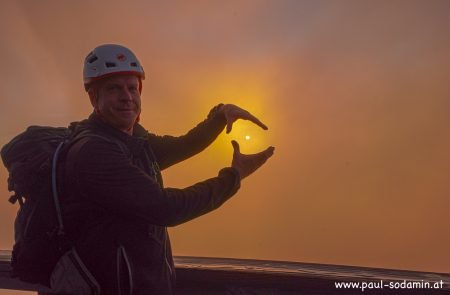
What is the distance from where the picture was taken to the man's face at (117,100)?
2205 millimetres

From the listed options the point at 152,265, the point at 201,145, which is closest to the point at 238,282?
the point at 201,145

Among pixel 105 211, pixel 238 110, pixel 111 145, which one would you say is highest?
pixel 238 110

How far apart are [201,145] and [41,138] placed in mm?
1495

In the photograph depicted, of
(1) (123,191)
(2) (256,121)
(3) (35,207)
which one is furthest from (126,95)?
(2) (256,121)

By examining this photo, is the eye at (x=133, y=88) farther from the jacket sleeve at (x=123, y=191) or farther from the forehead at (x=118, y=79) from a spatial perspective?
the jacket sleeve at (x=123, y=191)

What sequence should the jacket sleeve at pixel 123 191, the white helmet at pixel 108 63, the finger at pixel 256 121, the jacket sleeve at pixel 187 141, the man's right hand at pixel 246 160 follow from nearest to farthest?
the jacket sleeve at pixel 123 191 → the man's right hand at pixel 246 160 → the white helmet at pixel 108 63 → the finger at pixel 256 121 → the jacket sleeve at pixel 187 141

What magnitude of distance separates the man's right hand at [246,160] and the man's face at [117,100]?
2.32 feet

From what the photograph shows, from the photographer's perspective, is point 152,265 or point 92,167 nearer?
point 92,167

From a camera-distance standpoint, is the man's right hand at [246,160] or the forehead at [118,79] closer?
the man's right hand at [246,160]

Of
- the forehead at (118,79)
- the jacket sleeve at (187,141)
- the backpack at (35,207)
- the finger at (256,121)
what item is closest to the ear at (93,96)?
the forehead at (118,79)

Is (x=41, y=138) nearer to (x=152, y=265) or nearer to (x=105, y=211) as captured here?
(x=105, y=211)

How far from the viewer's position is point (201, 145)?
3.18m

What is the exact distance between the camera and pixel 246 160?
84.9 inches

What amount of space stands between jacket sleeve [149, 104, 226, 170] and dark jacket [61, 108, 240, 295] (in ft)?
2.82
